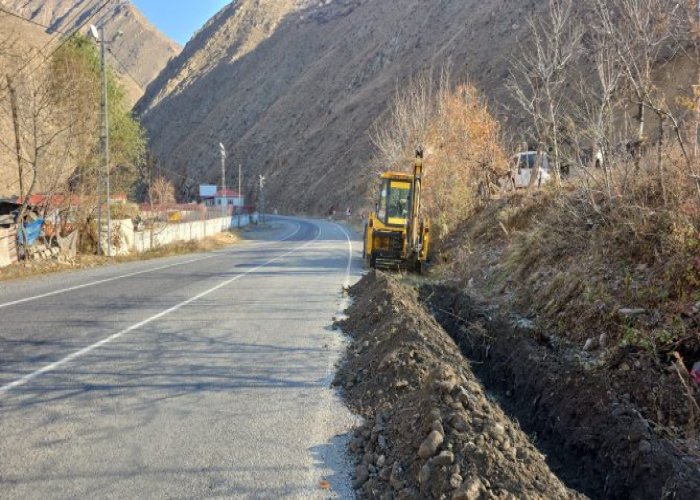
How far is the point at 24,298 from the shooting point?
35.7 feet

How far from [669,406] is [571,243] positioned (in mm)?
4370

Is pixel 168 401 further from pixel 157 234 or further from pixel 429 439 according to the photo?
pixel 157 234

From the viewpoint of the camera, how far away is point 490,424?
3986mm

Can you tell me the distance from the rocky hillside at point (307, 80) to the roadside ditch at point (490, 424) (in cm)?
4283

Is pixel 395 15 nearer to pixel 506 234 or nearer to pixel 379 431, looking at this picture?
pixel 506 234

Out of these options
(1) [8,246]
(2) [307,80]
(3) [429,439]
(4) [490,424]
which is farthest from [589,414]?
(2) [307,80]

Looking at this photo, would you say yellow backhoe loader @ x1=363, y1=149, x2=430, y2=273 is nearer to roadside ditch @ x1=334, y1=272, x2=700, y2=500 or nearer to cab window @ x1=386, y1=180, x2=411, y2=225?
cab window @ x1=386, y1=180, x2=411, y2=225

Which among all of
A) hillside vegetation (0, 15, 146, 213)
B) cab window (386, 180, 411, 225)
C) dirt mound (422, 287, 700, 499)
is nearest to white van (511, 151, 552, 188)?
cab window (386, 180, 411, 225)

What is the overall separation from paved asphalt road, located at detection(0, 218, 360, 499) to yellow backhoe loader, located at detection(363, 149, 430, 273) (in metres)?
6.40

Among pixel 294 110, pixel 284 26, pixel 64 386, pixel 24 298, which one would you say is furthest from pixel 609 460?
pixel 284 26

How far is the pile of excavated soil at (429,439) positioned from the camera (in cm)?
336

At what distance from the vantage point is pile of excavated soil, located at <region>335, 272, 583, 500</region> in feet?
11.0

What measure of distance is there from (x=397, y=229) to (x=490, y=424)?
502 inches

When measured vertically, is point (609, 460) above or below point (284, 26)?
below
